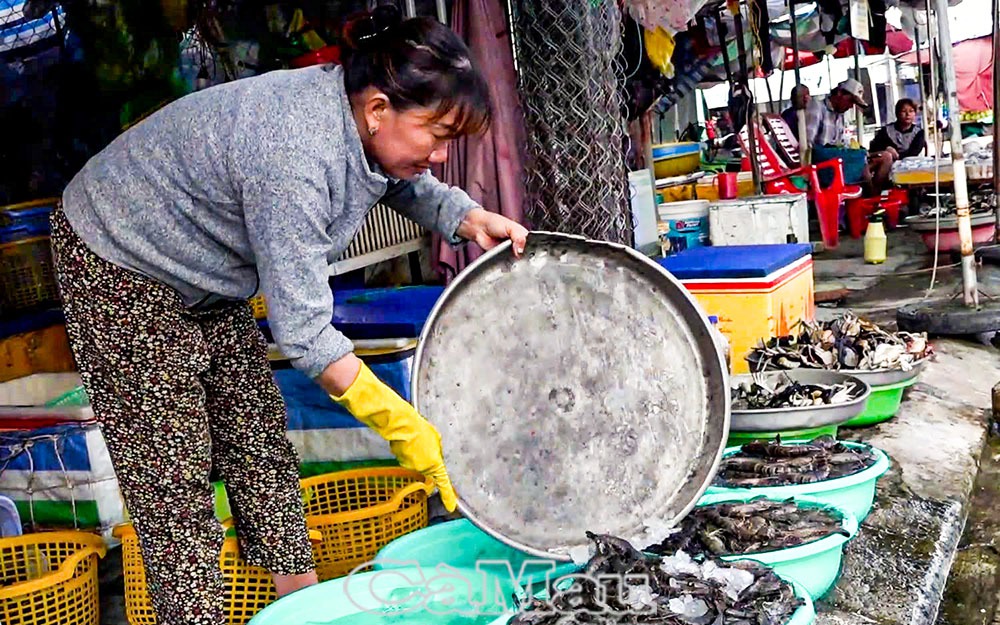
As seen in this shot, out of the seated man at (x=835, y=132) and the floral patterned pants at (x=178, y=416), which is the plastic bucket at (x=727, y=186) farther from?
the floral patterned pants at (x=178, y=416)

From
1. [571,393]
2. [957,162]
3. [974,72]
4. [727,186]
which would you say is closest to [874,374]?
[957,162]

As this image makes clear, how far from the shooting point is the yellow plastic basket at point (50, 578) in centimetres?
285

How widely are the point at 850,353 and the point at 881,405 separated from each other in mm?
303

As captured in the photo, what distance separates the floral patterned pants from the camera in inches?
94.3

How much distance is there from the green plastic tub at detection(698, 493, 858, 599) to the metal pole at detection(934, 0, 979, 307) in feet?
13.3

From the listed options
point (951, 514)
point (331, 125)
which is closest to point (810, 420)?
point (951, 514)

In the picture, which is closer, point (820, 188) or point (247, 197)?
point (247, 197)

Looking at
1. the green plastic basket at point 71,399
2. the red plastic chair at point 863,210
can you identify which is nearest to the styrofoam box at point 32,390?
the green plastic basket at point 71,399

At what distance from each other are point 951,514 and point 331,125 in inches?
123

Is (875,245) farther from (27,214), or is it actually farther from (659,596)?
(659,596)

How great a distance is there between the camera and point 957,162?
637 cm

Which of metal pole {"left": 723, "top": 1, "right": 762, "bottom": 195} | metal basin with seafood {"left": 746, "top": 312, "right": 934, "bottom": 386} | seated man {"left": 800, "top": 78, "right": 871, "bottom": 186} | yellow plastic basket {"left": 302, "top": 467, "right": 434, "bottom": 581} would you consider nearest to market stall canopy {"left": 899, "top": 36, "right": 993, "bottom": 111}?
seated man {"left": 800, "top": 78, "right": 871, "bottom": 186}

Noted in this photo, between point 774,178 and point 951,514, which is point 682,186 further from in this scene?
point 951,514

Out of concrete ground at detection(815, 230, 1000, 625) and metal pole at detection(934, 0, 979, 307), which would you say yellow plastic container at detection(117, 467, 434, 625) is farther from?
metal pole at detection(934, 0, 979, 307)
